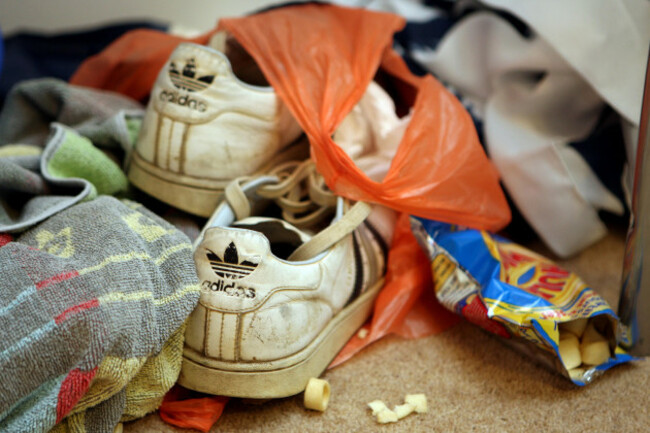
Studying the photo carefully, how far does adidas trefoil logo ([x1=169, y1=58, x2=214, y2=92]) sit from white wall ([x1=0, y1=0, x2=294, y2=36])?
0.69 meters

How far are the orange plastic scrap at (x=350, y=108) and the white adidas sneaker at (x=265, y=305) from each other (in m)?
0.06

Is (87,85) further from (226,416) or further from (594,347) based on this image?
(594,347)

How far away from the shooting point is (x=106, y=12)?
54.8 inches

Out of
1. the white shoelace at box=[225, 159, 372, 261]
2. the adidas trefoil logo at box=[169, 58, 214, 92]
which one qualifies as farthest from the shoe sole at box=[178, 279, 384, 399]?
the adidas trefoil logo at box=[169, 58, 214, 92]

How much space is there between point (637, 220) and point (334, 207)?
14.1 inches

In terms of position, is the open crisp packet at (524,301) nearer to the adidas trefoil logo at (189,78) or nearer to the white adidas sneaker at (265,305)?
the white adidas sneaker at (265,305)

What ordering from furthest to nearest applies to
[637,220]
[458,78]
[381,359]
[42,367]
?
[458,78] → [381,359] → [637,220] → [42,367]

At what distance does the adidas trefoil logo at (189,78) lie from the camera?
738 mm

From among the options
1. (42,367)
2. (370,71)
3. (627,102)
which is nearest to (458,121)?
(370,71)

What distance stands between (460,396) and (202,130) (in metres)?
0.45

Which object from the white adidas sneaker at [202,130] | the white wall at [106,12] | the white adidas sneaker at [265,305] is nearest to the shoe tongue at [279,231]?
the white adidas sneaker at [265,305]

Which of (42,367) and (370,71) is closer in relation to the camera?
(42,367)

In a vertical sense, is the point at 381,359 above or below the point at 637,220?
below

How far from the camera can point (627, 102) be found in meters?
0.82
